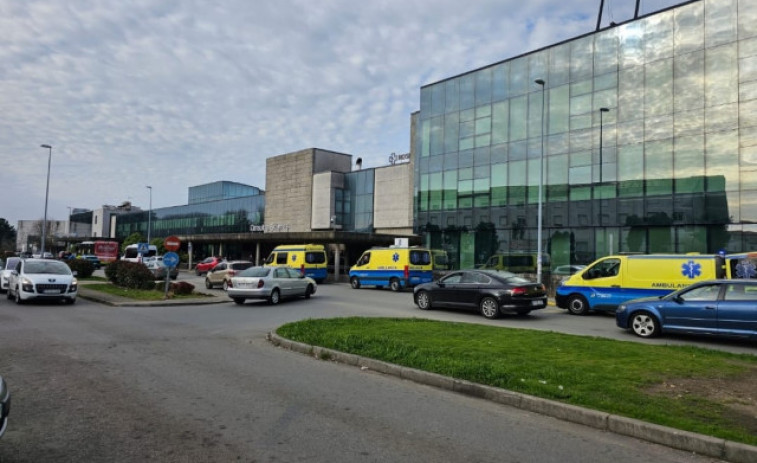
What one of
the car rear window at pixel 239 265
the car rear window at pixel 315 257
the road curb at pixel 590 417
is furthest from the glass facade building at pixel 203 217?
the road curb at pixel 590 417

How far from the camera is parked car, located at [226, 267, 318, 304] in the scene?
18.9 m

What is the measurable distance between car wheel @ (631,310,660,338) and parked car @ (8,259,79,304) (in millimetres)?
17220

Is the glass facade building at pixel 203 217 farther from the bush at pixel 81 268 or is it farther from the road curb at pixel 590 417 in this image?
the road curb at pixel 590 417

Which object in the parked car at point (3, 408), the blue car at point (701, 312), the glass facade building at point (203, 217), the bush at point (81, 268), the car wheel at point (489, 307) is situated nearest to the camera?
the parked car at point (3, 408)

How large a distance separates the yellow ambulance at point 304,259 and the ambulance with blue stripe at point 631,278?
1730 cm

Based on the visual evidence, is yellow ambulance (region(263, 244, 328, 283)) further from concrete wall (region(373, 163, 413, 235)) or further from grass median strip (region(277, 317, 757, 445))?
grass median strip (region(277, 317, 757, 445))

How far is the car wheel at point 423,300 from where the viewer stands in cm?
1786

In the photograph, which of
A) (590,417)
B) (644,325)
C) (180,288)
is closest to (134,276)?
(180,288)

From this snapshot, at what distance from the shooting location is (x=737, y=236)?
81.3 feet

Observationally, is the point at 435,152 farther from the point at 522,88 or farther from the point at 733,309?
the point at 733,309

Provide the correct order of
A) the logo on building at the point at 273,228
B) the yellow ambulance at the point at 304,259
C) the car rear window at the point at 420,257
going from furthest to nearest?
the logo on building at the point at 273,228 → the yellow ambulance at the point at 304,259 → the car rear window at the point at 420,257

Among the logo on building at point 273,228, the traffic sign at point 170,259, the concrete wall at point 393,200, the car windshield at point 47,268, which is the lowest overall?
the car windshield at point 47,268

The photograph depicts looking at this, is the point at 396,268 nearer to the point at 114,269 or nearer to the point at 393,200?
the point at 114,269

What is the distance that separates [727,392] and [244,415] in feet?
19.2
